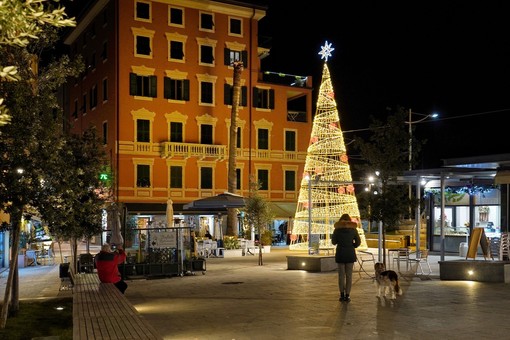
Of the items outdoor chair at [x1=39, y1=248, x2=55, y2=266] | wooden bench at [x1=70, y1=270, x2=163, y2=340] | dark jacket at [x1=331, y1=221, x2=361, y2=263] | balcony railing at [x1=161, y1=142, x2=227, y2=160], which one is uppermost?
balcony railing at [x1=161, y1=142, x2=227, y2=160]

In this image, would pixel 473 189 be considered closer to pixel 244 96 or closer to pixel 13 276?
pixel 13 276

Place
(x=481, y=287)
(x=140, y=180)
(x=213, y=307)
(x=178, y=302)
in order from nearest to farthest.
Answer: (x=213, y=307) < (x=178, y=302) < (x=481, y=287) < (x=140, y=180)

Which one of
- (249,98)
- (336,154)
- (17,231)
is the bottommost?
(17,231)

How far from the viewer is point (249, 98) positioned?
45906 mm

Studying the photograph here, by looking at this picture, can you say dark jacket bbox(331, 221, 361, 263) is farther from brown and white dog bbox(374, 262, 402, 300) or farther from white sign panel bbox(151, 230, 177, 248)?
white sign panel bbox(151, 230, 177, 248)

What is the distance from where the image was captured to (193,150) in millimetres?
43031

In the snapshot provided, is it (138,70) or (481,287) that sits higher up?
(138,70)

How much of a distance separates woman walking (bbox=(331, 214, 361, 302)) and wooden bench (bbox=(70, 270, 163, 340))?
4.47m

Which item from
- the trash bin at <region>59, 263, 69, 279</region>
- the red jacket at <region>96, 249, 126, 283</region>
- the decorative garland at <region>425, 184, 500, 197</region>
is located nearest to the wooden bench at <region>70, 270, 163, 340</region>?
the red jacket at <region>96, 249, 126, 283</region>

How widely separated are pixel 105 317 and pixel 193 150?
114 ft

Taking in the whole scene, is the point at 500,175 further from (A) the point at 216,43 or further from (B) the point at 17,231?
(A) the point at 216,43

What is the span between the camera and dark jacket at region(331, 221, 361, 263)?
12.9m

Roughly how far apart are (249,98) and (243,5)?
676 cm

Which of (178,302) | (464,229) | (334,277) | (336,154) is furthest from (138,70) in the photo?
(178,302)
